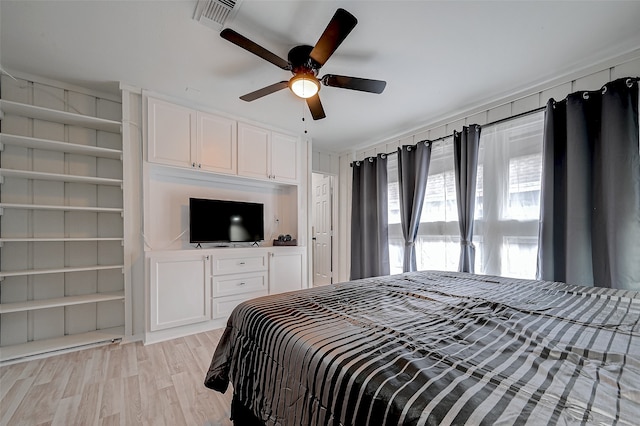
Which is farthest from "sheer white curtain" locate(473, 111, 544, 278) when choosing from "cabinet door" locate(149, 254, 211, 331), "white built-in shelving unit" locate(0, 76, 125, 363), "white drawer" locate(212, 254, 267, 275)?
"white built-in shelving unit" locate(0, 76, 125, 363)

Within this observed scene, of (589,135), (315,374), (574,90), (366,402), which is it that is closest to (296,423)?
(315,374)

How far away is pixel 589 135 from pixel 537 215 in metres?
0.77

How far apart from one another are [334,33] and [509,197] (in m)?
2.38

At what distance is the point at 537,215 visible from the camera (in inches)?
97.8

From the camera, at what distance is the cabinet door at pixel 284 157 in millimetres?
3619

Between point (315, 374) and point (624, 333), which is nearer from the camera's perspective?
point (315, 374)

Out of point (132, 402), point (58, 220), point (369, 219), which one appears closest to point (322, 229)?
point (369, 219)

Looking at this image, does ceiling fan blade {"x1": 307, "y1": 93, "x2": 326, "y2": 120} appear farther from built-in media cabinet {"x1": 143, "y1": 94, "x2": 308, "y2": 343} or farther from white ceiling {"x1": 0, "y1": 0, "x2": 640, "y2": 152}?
built-in media cabinet {"x1": 143, "y1": 94, "x2": 308, "y2": 343}

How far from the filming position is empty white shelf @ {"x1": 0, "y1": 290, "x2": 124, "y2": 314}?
7.16 feet

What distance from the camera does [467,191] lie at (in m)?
2.93

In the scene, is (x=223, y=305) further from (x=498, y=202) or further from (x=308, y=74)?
(x=498, y=202)

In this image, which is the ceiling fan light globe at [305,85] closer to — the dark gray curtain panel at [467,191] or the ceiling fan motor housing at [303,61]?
the ceiling fan motor housing at [303,61]

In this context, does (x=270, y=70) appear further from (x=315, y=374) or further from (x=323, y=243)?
(x=323, y=243)

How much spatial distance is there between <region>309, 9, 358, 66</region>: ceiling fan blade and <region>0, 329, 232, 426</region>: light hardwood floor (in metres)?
2.36
